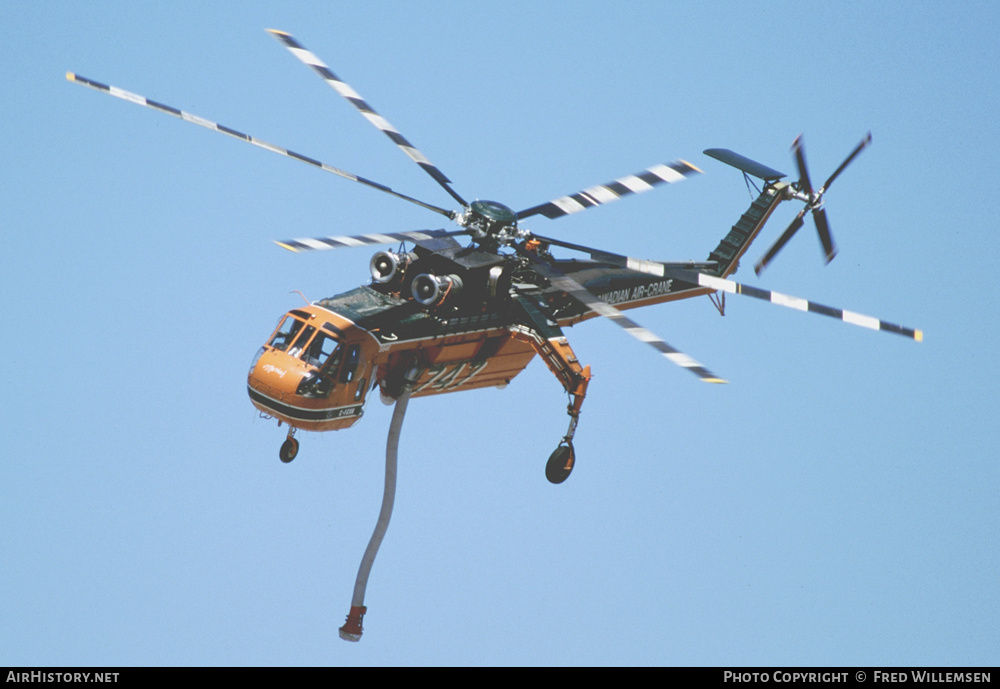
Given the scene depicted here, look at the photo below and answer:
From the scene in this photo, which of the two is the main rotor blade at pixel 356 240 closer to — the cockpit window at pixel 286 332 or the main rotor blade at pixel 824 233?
the cockpit window at pixel 286 332

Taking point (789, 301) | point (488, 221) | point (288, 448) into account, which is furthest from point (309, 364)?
point (789, 301)

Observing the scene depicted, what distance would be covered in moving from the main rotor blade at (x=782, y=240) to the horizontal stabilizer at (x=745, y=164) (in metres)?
1.26

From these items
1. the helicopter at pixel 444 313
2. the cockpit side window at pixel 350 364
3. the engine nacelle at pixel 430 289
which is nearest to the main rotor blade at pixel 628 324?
the helicopter at pixel 444 313

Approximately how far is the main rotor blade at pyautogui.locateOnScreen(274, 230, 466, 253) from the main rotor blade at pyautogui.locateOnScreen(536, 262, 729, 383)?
198cm

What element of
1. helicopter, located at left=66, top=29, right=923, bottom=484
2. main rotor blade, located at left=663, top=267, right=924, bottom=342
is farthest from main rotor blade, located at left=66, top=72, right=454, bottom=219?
main rotor blade, located at left=663, top=267, right=924, bottom=342

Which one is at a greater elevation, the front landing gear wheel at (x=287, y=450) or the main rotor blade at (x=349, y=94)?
the main rotor blade at (x=349, y=94)

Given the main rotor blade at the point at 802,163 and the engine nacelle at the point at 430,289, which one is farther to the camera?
the main rotor blade at the point at 802,163

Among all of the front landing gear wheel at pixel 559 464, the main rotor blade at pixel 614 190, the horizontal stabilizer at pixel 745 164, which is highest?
the horizontal stabilizer at pixel 745 164

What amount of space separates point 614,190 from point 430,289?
4.21 metres

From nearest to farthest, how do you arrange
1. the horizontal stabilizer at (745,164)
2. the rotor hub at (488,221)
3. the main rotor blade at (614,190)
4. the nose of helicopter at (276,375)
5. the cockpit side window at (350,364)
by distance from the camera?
1. the nose of helicopter at (276,375)
2. the cockpit side window at (350,364)
3. the rotor hub at (488,221)
4. the main rotor blade at (614,190)
5. the horizontal stabilizer at (745,164)

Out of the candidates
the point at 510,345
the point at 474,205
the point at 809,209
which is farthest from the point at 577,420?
the point at 809,209

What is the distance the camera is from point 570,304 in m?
31.2

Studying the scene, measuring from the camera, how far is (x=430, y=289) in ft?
93.7

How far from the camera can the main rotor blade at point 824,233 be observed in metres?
32.9
